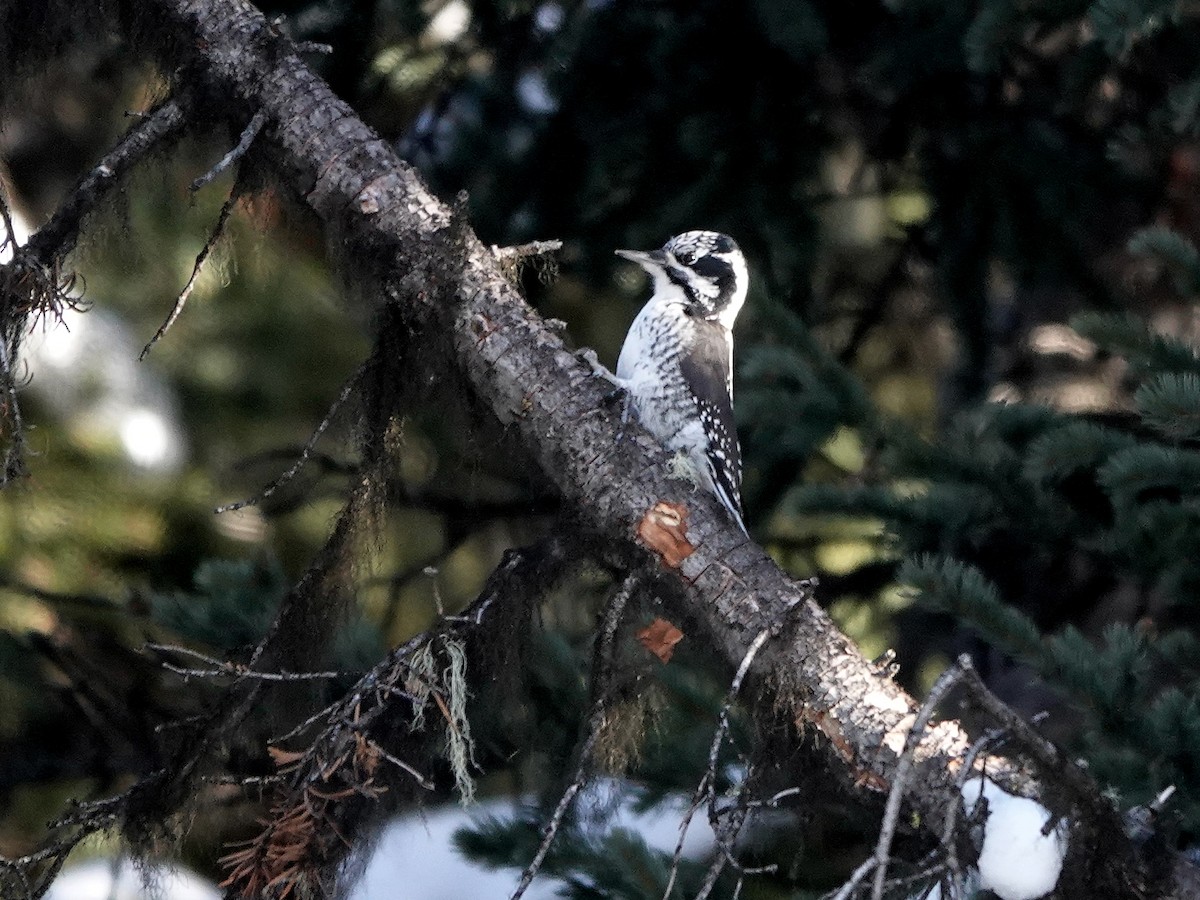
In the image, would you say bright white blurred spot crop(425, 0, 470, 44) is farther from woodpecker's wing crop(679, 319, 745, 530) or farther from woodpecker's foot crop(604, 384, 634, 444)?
woodpecker's foot crop(604, 384, 634, 444)

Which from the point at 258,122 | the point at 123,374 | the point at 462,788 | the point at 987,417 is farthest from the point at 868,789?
the point at 123,374

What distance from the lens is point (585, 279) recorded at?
447 centimetres

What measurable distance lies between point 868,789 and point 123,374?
339 cm

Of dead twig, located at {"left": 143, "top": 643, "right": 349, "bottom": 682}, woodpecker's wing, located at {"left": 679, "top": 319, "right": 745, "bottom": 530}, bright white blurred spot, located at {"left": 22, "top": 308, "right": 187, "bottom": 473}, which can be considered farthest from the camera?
bright white blurred spot, located at {"left": 22, "top": 308, "right": 187, "bottom": 473}

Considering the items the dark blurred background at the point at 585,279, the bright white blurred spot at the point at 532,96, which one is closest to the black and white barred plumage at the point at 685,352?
the dark blurred background at the point at 585,279

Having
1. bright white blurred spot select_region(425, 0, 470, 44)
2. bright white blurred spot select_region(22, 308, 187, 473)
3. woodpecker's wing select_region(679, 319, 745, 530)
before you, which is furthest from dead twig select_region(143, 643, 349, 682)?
bright white blurred spot select_region(425, 0, 470, 44)

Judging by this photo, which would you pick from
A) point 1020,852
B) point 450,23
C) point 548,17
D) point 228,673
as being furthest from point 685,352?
point 1020,852

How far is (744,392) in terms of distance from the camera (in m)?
3.82

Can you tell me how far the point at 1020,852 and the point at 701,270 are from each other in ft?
8.05

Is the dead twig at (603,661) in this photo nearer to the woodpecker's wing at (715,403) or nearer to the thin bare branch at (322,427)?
the thin bare branch at (322,427)

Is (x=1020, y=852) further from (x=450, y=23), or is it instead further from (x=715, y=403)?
(x=450, y=23)

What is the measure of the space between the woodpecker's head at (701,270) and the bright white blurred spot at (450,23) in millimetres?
1028

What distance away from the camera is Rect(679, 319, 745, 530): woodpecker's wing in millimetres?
4055

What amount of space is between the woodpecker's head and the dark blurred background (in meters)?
0.08
